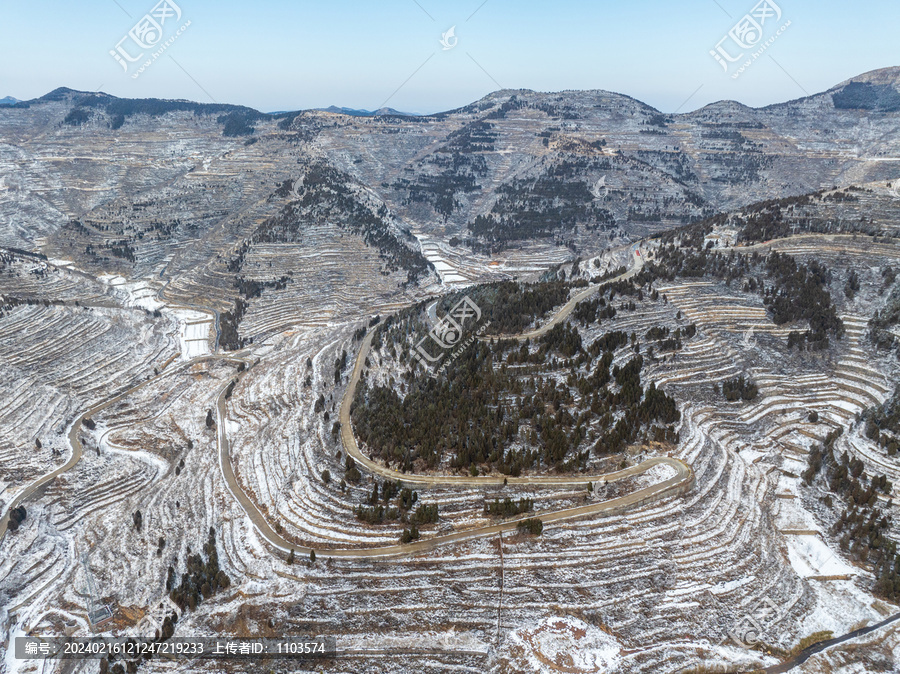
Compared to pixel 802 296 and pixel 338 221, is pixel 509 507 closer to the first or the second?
pixel 802 296

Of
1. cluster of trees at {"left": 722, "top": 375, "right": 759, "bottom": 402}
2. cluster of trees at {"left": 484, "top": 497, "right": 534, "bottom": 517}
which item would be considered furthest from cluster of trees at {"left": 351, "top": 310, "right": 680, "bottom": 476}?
cluster of trees at {"left": 722, "top": 375, "right": 759, "bottom": 402}

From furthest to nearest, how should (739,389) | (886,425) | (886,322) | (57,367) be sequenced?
(57,367)
(886,322)
(739,389)
(886,425)

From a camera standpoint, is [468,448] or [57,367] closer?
[468,448]

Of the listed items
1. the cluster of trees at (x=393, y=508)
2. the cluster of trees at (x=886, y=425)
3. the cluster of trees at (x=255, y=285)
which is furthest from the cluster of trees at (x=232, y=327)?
the cluster of trees at (x=886, y=425)

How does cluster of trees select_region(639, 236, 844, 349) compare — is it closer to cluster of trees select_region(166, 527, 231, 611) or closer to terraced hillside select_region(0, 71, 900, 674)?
terraced hillside select_region(0, 71, 900, 674)

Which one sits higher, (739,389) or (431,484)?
(739,389)

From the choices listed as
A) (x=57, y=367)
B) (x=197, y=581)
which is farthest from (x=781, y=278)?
(x=57, y=367)

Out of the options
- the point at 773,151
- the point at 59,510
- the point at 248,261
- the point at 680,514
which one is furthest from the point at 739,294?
the point at 773,151

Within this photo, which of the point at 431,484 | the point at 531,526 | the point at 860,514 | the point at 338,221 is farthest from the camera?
the point at 338,221
